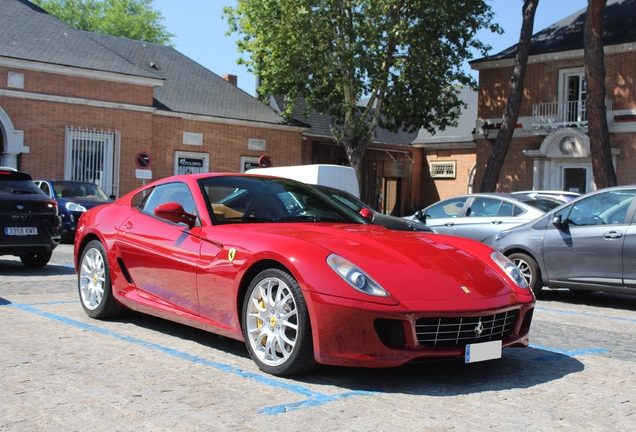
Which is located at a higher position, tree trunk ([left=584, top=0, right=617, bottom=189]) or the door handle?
tree trunk ([left=584, top=0, right=617, bottom=189])

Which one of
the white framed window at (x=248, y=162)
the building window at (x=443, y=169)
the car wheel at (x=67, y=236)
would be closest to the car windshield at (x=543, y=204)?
the car wheel at (x=67, y=236)

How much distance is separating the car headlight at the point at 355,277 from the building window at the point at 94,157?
73.9 feet

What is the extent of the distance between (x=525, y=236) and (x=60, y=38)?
21.6 metres

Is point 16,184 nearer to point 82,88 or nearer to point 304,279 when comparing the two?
point 304,279

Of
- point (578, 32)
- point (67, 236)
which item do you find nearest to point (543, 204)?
point (67, 236)

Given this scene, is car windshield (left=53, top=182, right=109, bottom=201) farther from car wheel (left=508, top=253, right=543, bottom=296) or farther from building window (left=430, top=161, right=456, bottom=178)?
building window (left=430, top=161, right=456, bottom=178)

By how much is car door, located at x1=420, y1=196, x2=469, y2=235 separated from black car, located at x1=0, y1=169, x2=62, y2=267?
592 cm

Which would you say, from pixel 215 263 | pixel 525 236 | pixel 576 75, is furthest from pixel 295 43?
pixel 215 263

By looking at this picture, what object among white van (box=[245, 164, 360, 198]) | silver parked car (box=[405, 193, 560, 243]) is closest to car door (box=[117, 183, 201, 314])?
silver parked car (box=[405, 193, 560, 243])

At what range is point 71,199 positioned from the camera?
18.1 metres

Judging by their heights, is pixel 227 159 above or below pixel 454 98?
below

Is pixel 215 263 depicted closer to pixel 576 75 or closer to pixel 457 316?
pixel 457 316

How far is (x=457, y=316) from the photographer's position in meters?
4.55

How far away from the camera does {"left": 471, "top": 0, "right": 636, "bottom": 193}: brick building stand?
25.1 metres
